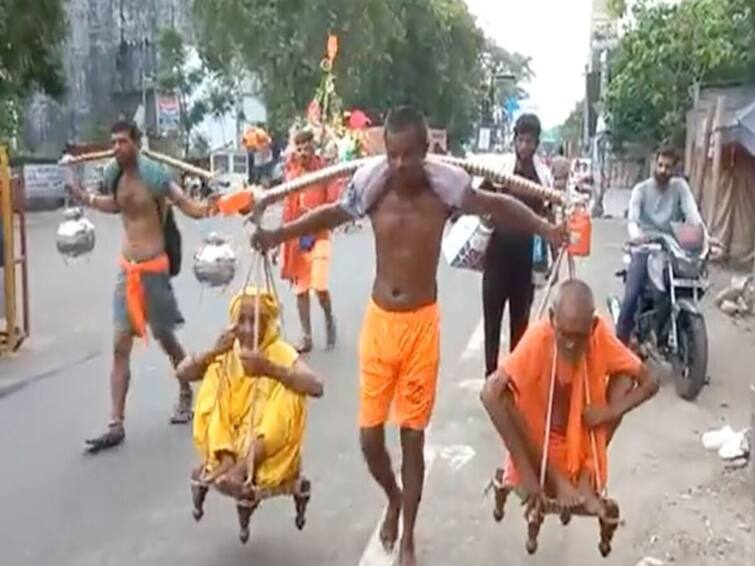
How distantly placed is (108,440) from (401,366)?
8.41 ft

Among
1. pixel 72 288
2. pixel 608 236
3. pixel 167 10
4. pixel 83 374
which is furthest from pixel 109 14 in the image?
pixel 83 374

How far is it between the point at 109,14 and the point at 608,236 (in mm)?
32188

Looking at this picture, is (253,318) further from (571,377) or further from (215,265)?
(571,377)

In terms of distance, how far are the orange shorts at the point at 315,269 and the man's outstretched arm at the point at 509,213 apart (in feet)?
15.0

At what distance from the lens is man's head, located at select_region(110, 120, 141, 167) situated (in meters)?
6.50

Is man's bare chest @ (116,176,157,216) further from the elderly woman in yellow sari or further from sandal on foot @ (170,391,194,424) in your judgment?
the elderly woman in yellow sari

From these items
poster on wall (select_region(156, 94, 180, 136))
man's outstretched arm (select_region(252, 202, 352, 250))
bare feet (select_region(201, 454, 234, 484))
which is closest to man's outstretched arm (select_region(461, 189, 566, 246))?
man's outstretched arm (select_region(252, 202, 352, 250))

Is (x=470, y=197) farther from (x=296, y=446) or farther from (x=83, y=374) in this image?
(x=83, y=374)

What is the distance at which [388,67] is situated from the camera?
1799 inches

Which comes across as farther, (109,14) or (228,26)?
(109,14)

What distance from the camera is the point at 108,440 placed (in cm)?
658

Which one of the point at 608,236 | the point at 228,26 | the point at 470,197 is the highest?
the point at 228,26

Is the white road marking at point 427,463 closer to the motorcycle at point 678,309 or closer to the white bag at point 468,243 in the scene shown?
the white bag at point 468,243

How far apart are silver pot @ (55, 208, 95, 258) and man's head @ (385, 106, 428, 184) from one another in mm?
2918
